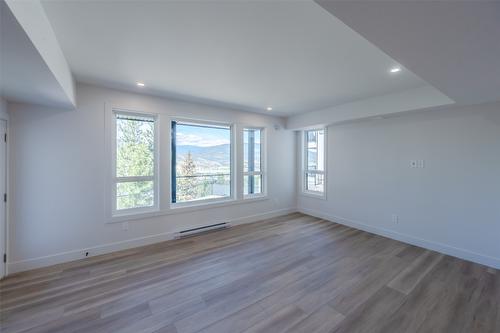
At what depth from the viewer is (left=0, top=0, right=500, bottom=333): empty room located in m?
1.60

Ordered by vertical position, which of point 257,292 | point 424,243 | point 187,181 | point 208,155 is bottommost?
point 257,292

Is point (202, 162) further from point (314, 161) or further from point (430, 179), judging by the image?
point (430, 179)

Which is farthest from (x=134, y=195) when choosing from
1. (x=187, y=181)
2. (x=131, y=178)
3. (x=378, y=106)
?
(x=378, y=106)

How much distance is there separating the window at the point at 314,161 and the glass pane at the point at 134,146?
12.3ft

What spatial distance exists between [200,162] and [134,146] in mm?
1216

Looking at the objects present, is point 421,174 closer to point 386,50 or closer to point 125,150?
point 386,50

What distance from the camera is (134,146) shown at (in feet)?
11.5

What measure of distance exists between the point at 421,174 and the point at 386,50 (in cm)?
288

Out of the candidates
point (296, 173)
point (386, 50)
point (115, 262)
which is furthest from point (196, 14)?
point (296, 173)

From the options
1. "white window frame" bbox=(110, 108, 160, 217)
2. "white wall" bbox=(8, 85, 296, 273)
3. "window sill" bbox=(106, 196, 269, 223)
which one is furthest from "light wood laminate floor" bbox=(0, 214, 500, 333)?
"white window frame" bbox=(110, 108, 160, 217)

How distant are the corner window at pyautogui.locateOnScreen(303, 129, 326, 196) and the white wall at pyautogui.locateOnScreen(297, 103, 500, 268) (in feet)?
1.72

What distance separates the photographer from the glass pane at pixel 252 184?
16.1ft

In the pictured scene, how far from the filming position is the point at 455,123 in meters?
3.14

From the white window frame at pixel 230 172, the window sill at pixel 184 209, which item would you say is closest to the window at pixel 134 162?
the window sill at pixel 184 209
